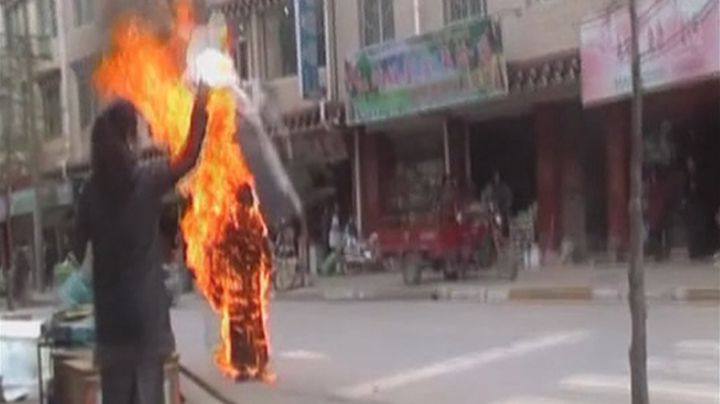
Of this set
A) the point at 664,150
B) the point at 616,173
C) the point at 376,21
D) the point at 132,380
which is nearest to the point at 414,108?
the point at 376,21

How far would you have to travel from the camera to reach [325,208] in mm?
27938

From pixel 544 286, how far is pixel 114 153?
15529 millimetres

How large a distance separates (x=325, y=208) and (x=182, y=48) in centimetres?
2192

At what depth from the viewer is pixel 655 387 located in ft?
31.4

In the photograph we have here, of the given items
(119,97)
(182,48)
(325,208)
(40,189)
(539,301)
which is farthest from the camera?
(325,208)

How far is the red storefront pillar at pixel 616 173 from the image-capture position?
2128 cm

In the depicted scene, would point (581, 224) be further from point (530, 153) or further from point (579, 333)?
point (579, 333)

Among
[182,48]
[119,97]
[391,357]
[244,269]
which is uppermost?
[182,48]

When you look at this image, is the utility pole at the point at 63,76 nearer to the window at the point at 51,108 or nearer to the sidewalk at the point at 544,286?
the window at the point at 51,108

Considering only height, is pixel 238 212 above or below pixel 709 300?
above

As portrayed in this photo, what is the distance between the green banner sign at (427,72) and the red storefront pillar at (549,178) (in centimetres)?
116

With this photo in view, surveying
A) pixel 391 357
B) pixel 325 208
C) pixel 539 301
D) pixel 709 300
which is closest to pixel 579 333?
A: pixel 391 357

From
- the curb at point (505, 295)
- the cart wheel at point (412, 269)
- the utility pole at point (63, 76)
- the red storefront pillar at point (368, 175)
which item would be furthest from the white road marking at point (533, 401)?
the red storefront pillar at point (368, 175)

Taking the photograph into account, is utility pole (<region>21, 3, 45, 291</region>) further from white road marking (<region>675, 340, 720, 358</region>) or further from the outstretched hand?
the outstretched hand
